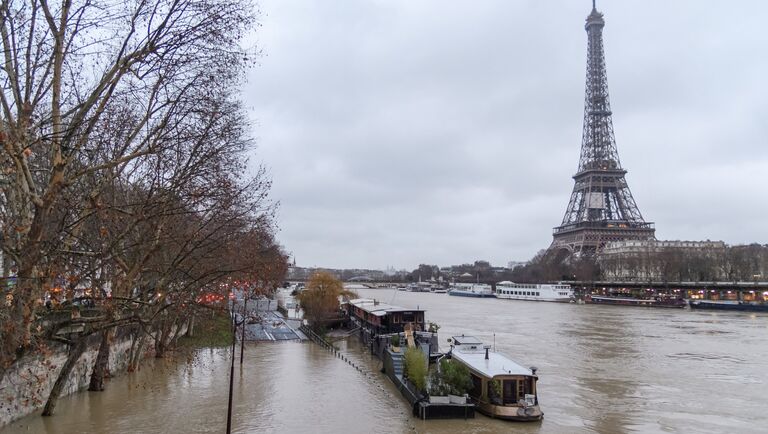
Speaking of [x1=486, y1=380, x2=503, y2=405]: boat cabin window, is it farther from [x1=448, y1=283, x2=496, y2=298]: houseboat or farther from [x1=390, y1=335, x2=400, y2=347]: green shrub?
[x1=448, y1=283, x2=496, y2=298]: houseboat

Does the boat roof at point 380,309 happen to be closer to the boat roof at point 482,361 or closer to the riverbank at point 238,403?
the riverbank at point 238,403

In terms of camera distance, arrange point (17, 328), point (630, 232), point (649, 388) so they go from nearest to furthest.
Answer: point (17, 328), point (649, 388), point (630, 232)

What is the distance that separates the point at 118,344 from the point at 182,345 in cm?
Result: 1087

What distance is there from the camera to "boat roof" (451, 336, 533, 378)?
75.9 feet

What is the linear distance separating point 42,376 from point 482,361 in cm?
1692

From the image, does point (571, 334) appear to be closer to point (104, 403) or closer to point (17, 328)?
point (104, 403)

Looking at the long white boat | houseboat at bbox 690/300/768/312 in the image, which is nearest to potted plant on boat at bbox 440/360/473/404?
houseboat at bbox 690/300/768/312

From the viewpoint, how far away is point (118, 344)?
28.7 meters

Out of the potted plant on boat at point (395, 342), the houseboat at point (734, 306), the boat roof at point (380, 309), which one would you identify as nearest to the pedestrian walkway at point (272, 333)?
the boat roof at point (380, 309)

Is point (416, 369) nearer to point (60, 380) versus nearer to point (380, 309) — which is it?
point (60, 380)

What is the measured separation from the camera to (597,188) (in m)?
154

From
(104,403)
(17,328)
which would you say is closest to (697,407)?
(104,403)

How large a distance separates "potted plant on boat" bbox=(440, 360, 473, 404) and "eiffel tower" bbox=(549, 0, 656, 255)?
131 m

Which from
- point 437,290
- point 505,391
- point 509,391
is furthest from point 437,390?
point 437,290
